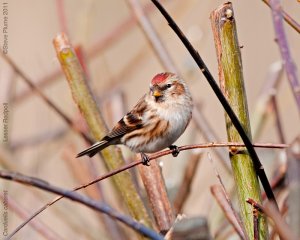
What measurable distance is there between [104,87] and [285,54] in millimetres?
2623

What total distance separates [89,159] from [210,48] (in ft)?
9.52

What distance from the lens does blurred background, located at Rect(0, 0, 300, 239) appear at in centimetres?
265

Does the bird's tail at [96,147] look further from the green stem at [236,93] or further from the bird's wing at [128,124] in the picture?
the green stem at [236,93]

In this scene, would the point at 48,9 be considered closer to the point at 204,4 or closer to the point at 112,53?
the point at 112,53

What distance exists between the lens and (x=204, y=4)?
5328 mm

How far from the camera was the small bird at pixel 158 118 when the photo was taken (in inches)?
118

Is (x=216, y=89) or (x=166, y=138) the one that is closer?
(x=216, y=89)

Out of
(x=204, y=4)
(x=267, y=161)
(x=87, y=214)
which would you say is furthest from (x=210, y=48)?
(x=267, y=161)

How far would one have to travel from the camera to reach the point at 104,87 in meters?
3.56

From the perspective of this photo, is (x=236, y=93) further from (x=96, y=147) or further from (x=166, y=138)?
(x=166, y=138)

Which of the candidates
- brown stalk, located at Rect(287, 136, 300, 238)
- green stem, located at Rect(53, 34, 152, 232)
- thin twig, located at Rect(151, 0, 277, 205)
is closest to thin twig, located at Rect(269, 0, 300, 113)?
brown stalk, located at Rect(287, 136, 300, 238)

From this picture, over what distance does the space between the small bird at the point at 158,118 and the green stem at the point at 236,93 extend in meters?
1.36

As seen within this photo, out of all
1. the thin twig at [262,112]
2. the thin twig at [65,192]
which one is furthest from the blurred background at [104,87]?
the thin twig at [65,192]

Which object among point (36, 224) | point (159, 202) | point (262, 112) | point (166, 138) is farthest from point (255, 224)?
point (166, 138)
